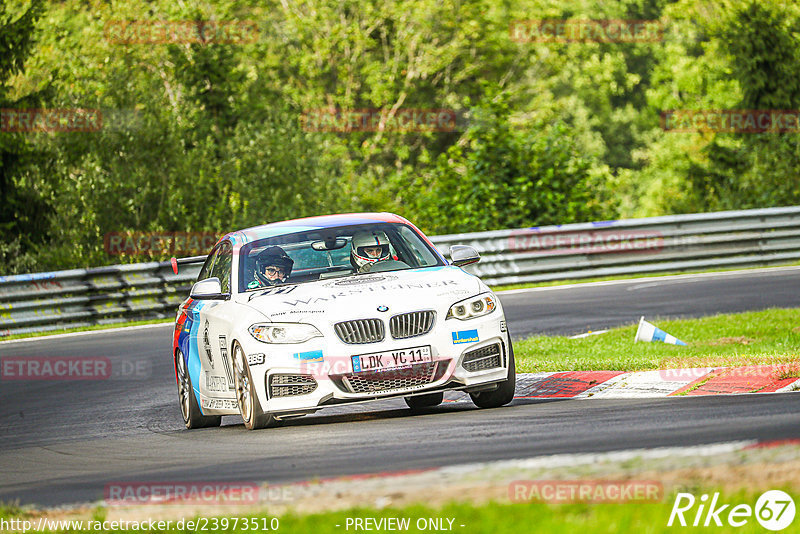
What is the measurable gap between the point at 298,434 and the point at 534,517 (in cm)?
424

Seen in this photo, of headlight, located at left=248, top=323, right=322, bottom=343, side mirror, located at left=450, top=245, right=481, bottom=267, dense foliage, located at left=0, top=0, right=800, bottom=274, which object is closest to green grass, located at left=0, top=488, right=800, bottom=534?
headlight, located at left=248, top=323, right=322, bottom=343

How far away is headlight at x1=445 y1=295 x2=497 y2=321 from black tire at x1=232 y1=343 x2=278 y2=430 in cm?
149

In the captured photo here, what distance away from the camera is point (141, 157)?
1045 inches

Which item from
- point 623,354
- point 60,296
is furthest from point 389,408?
point 60,296

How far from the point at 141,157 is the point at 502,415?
61.9 ft

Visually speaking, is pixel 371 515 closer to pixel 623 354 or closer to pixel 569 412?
pixel 569 412

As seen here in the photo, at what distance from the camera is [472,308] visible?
938 centimetres

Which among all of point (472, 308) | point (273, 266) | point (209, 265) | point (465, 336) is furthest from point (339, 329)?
point (209, 265)

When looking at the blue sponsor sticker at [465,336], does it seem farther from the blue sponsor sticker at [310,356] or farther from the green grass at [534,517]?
the green grass at [534,517]

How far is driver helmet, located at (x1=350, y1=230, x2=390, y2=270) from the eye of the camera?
33.9 feet

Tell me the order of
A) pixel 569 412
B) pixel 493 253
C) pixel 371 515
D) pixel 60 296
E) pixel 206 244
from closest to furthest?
pixel 371 515, pixel 569 412, pixel 60 296, pixel 493 253, pixel 206 244

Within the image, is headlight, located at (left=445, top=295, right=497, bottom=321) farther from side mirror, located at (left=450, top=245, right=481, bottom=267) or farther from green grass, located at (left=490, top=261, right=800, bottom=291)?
green grass, located at (left=490, top=261, right=800, bottom=291)

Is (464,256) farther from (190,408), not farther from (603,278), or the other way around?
(603,278)

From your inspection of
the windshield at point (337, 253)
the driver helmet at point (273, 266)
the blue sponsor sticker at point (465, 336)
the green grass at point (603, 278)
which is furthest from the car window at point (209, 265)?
the green grass at point (603, 278)
